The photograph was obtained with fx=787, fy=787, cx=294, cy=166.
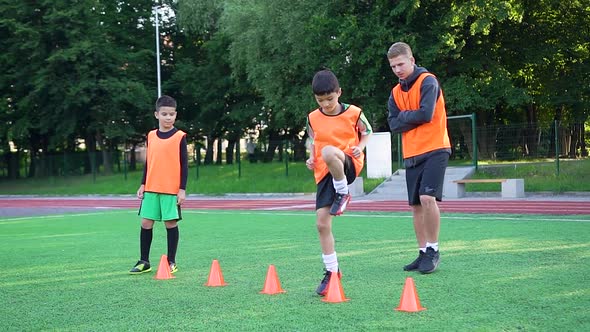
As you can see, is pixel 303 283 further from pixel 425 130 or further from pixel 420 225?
pixel 425 130

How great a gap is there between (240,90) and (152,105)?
5283 mm

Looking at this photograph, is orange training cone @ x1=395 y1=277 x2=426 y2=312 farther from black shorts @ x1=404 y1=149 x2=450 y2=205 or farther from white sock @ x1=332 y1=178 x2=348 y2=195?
black shorts @ x1=404 y1=149 x2=450 y2=205

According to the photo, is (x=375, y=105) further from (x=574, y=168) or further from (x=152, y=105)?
(x=152, y=105)

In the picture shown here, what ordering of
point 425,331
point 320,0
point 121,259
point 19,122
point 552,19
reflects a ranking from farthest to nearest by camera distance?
1. point 19,122
2. point 552,19
3. point 320,0
4. point 121,259
5. point 425,331

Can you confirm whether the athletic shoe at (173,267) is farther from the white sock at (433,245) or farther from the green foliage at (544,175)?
the green foliage at (544,175)

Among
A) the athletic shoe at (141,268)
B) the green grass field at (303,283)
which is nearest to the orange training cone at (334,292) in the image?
the green grass field at (303,283)

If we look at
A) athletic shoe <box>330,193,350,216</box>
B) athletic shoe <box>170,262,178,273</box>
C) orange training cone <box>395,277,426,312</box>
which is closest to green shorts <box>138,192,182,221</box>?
athletic shoe <box>170,262,178,273</box>

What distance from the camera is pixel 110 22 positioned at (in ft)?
160

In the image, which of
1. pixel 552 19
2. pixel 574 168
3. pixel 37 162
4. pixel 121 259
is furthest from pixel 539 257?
pixel 37 162

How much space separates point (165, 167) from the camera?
26.0 feet

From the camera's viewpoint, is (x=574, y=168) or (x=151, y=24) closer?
(x=574, y=168)

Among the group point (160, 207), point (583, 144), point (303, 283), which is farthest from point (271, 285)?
point (583, 144)

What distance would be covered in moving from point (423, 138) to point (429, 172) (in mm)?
326

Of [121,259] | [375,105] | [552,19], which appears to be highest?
[552,19]
